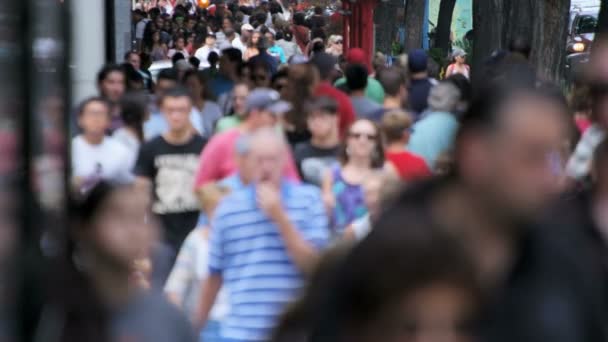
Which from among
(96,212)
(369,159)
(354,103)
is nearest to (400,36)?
(354,103)

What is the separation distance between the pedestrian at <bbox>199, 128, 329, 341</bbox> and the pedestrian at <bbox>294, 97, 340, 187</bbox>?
2376 mm

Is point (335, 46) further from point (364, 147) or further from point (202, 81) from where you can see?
point (364, 147)

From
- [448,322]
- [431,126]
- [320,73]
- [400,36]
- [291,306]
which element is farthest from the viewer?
[400,36]

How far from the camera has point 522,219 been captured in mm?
3684

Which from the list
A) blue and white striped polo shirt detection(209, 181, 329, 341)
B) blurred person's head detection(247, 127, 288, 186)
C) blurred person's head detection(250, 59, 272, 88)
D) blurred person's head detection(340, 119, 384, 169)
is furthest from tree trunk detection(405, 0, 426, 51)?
blue and white striped polo shirt detection(209, 181, 329, 341)

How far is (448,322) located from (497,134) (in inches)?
46.9

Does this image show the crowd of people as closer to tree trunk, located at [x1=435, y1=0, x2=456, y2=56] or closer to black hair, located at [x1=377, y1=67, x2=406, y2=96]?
black hair, located at [x1=377, y1=67, x2=406, y2=96]

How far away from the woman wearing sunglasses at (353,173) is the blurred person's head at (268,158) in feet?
3.47

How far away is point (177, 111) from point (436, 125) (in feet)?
5.33

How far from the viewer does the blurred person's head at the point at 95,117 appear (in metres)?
8.47

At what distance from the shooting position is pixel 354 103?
39.4 feet

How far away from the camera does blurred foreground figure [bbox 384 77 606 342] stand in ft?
11.4

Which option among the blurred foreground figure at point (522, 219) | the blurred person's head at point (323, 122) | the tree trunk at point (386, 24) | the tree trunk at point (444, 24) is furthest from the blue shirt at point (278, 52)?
the blurred foreground figure at point (522, 219)

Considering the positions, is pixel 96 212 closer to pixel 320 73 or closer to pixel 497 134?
pixel 497 134
